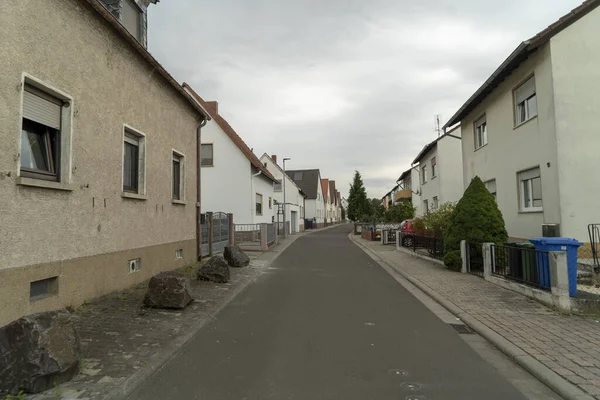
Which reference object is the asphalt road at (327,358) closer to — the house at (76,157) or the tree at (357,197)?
the house at (76,157)

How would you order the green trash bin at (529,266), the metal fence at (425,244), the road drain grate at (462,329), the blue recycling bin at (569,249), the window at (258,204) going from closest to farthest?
the road drain grate at (462,329), the blue recycling bin at (569,249), the green trash bin at (529,266), the metal fence at (425,244), the window at (258,204)

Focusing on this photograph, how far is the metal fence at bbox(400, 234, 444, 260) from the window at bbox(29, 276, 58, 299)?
11.0m

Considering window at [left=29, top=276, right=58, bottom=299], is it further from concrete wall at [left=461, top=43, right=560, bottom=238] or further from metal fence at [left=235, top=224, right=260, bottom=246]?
metal fence at [left=235, top=224, right=260, bottom=246]

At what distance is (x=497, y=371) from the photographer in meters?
4.16

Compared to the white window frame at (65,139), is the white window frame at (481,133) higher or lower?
higher

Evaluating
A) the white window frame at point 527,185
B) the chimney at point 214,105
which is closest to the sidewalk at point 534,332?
the white window frame at point 527,185

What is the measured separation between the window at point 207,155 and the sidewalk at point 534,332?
19176mm

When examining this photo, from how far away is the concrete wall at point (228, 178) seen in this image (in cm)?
2548

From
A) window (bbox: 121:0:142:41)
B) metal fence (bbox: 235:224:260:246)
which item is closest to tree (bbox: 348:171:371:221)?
metal fence (bbox: 235:224:260:246)

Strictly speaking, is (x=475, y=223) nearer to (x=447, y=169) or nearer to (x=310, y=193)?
(x=447, y=169)

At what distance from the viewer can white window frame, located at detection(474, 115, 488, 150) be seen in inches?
620

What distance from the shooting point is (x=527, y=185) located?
1245 centimetres

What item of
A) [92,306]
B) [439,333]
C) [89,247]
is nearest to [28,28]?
[89,247]

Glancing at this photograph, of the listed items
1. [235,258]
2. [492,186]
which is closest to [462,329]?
[235,258]
